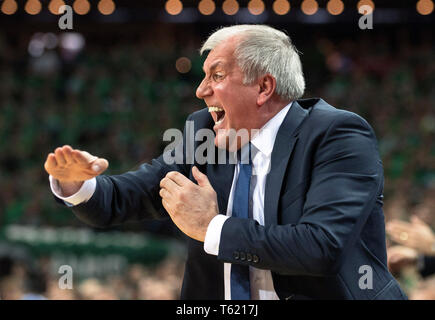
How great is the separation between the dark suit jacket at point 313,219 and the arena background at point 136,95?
315cm

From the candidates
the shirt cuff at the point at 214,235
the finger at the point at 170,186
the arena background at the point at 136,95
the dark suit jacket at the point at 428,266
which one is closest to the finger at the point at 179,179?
the finger at the point at 170,186

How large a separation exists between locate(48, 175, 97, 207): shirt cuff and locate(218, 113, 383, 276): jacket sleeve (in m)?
0.52

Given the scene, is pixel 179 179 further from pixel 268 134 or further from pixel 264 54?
pixel 264 54

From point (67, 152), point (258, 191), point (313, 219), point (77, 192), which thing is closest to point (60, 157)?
point (67, 152)

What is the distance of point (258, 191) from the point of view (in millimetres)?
1929

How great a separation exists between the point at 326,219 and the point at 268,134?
0.41 m

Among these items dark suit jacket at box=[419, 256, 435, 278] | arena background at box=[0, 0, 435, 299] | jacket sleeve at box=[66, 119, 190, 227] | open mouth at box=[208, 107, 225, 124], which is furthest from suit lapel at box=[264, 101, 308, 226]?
arena background at box=[0, 0, 435, 299]

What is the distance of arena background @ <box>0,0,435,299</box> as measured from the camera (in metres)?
6.46

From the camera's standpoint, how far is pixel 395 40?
945cm

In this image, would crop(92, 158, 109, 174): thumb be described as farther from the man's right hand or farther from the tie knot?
the tie knot

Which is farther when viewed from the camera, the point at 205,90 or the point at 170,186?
the point at 205,90

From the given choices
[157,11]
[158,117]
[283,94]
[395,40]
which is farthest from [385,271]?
[157,11]

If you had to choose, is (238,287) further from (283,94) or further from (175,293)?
(175,293)

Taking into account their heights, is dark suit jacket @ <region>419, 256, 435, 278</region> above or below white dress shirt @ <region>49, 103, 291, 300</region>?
below
